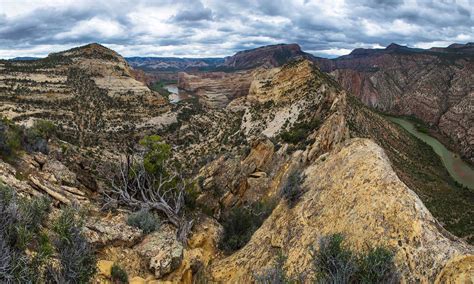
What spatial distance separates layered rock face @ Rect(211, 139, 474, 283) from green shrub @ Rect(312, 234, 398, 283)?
0.61m

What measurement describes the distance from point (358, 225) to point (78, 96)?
48096 mm

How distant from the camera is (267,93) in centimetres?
5650

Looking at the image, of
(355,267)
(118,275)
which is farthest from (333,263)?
(118,275)

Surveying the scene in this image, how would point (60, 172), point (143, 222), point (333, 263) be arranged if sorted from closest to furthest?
point (333, 263) < point (143, 222) < point (60, 172)

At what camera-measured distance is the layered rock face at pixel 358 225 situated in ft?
31.6

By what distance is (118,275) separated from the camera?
36.8 ft

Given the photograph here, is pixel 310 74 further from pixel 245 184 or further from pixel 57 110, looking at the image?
pixel 57 110

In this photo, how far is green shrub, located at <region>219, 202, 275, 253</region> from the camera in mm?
17766

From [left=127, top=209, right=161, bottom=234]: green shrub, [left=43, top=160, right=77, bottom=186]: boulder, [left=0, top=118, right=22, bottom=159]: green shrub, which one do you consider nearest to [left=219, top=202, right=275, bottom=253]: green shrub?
[left=127, top=209, right=161, bottom=234]: green shrub

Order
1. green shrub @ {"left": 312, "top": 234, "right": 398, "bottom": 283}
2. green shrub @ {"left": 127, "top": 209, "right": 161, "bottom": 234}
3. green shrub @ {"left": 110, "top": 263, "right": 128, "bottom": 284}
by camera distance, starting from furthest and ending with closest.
Answer: green shrub @ {"left": 127, "top": 209, "right": 161, "bottom": 234}
green shrub @ {"left": 110, "top": 263, "right": 128, "bottom": 284}
green shrub @ {"left": 312, "top": 234, "right": 398, "bottom": 283}

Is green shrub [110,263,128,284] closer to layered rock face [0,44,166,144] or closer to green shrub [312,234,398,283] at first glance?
green shrub [312,234,398,283]

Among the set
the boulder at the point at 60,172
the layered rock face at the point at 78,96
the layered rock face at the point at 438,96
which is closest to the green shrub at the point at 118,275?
the boulder at the point at 60,172

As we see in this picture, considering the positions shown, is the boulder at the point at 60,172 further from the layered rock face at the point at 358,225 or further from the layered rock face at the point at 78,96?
the layered rock face at the point at 78,96

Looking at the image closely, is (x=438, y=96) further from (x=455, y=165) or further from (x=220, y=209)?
(x=220, y=209)
